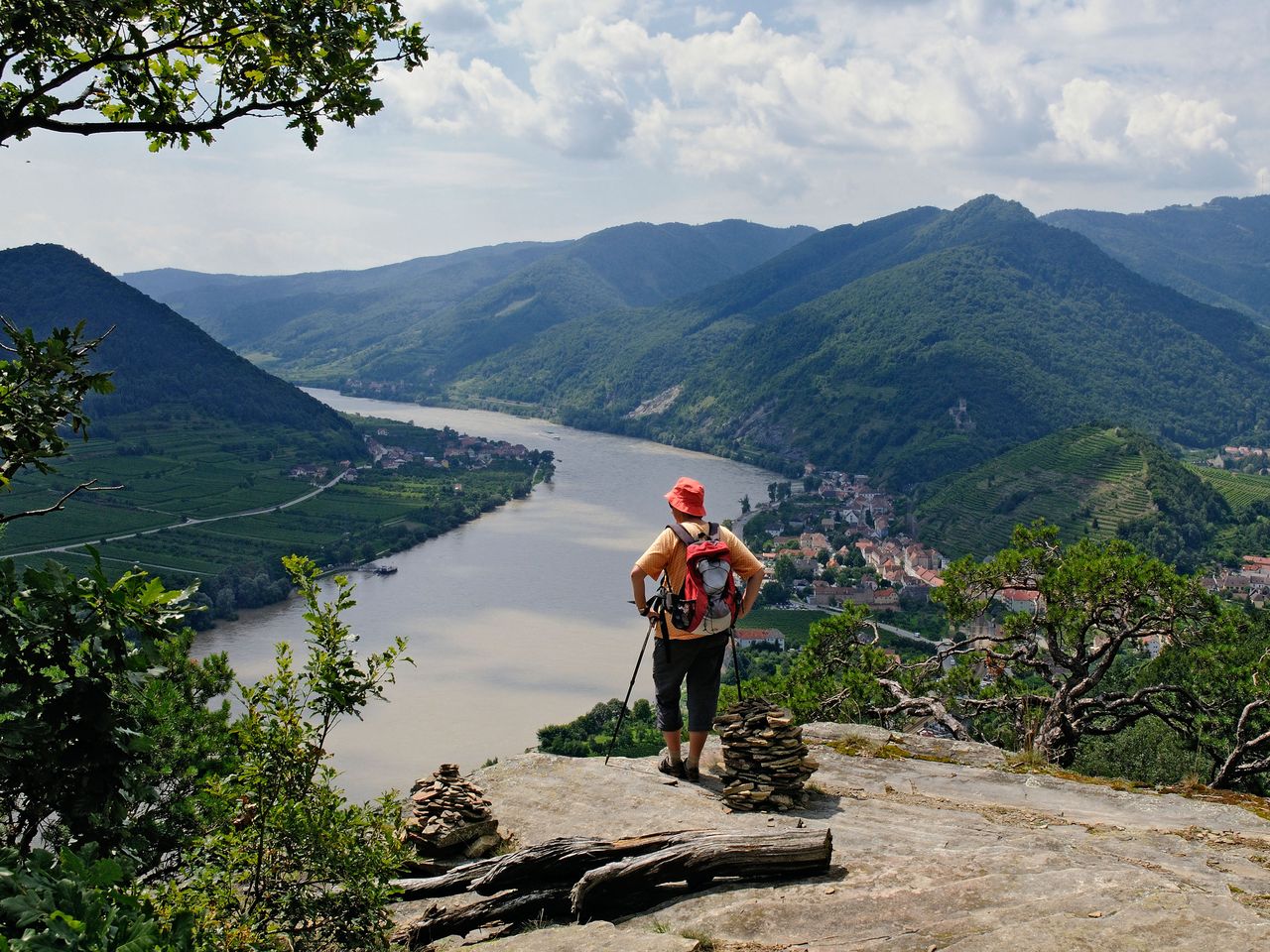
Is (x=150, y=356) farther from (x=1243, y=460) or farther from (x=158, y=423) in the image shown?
(x=1243, y=460)

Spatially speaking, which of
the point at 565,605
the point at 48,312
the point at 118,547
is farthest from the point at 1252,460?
the point at 48,312

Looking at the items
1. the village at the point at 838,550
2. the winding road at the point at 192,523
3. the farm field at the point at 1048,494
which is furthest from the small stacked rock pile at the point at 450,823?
the farm field at the point at 1048,494

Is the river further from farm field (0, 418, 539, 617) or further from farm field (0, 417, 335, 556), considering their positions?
farm field (0, 417, 335, 556)

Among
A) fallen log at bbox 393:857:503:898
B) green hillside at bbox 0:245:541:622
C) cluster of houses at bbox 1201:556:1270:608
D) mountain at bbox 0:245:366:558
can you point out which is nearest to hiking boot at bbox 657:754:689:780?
fallen log at bbox 393:857:503:898

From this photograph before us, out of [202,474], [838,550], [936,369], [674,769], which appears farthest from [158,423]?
[674,769]

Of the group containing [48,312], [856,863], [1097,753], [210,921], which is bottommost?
[1097,753]

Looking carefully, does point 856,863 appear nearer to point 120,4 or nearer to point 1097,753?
point 120,4
